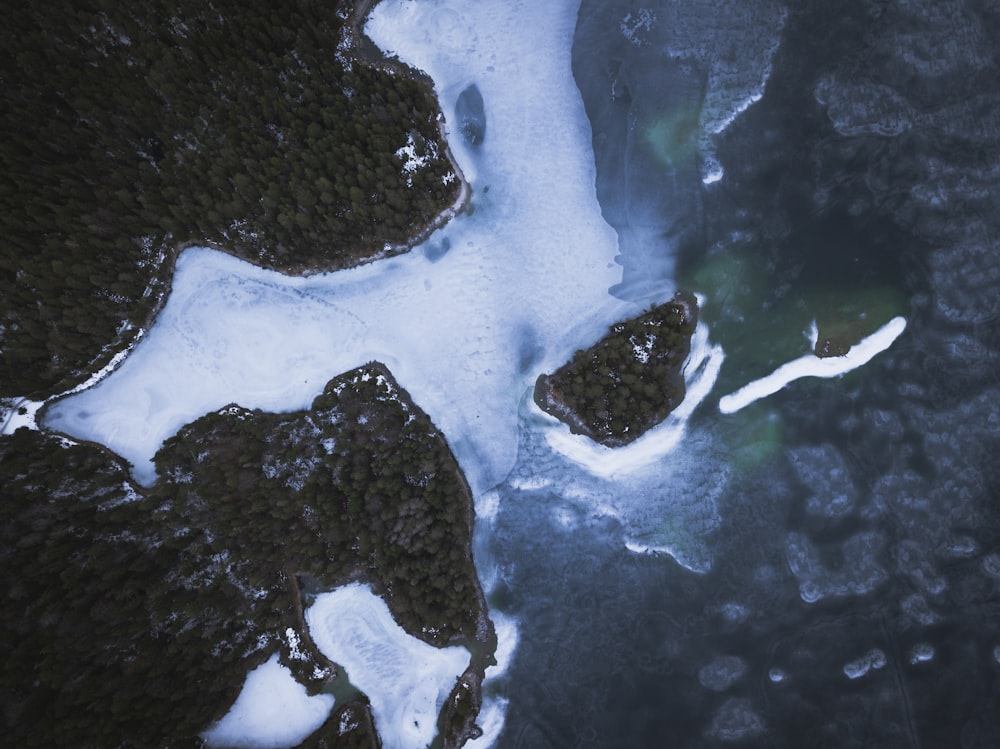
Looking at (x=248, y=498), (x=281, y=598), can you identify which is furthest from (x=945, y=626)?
(x=248, y=498)

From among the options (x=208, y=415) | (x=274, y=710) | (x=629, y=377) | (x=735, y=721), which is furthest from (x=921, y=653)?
(x=208, y=415)

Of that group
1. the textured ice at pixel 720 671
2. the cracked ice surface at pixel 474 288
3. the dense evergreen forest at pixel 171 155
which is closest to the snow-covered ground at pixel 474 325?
the cracked ice surface at pixel 474 288

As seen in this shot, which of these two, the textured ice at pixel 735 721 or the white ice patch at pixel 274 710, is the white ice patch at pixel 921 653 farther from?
the white ice patch at pixel 274 710

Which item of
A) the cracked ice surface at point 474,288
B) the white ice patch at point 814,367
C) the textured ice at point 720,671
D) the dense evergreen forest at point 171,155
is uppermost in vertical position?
the dense evergreen forest at point 171,155

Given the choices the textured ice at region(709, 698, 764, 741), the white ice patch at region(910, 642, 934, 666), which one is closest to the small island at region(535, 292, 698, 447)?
the textured ice at region(709, 698, 764, 741)

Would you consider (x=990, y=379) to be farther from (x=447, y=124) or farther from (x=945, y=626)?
(x=447, y=124)

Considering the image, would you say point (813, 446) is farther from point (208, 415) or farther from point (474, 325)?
point (208, 415)
